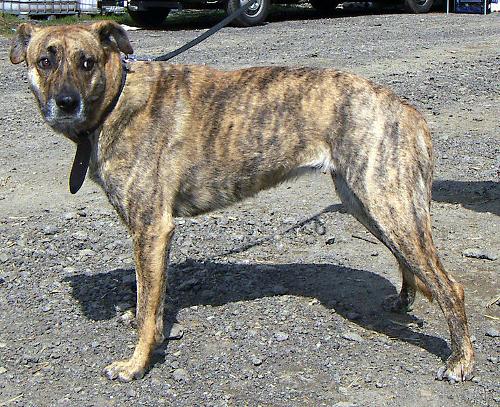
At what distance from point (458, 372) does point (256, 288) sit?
1519 mm

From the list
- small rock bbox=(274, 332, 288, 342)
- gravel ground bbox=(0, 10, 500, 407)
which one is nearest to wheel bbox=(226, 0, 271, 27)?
gravel ground bbox=(0, 10, 500, 407)

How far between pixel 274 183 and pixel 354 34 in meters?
10.8

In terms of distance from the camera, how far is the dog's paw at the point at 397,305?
203 inches

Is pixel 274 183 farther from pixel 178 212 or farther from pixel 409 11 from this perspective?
pixel 409 11

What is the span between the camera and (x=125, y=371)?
450 centimetres

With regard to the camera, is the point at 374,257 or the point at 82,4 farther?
the point at 82,4

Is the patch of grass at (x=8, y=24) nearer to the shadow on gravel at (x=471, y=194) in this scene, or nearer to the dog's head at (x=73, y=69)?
the shadow on gravel at (x=471, y=194)

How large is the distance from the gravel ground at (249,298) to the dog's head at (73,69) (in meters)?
1.25

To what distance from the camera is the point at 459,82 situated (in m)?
11.0

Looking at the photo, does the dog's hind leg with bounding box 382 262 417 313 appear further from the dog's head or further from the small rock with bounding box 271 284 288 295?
the dog's head

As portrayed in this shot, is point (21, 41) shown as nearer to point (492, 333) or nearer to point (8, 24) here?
point (492, 333)

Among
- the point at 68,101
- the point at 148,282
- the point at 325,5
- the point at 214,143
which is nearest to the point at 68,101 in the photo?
the point at 68,101

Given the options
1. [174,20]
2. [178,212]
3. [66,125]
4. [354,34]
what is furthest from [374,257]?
[174,20]

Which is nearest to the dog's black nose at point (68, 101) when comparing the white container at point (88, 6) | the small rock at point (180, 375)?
the small rock at point (180, 375)
